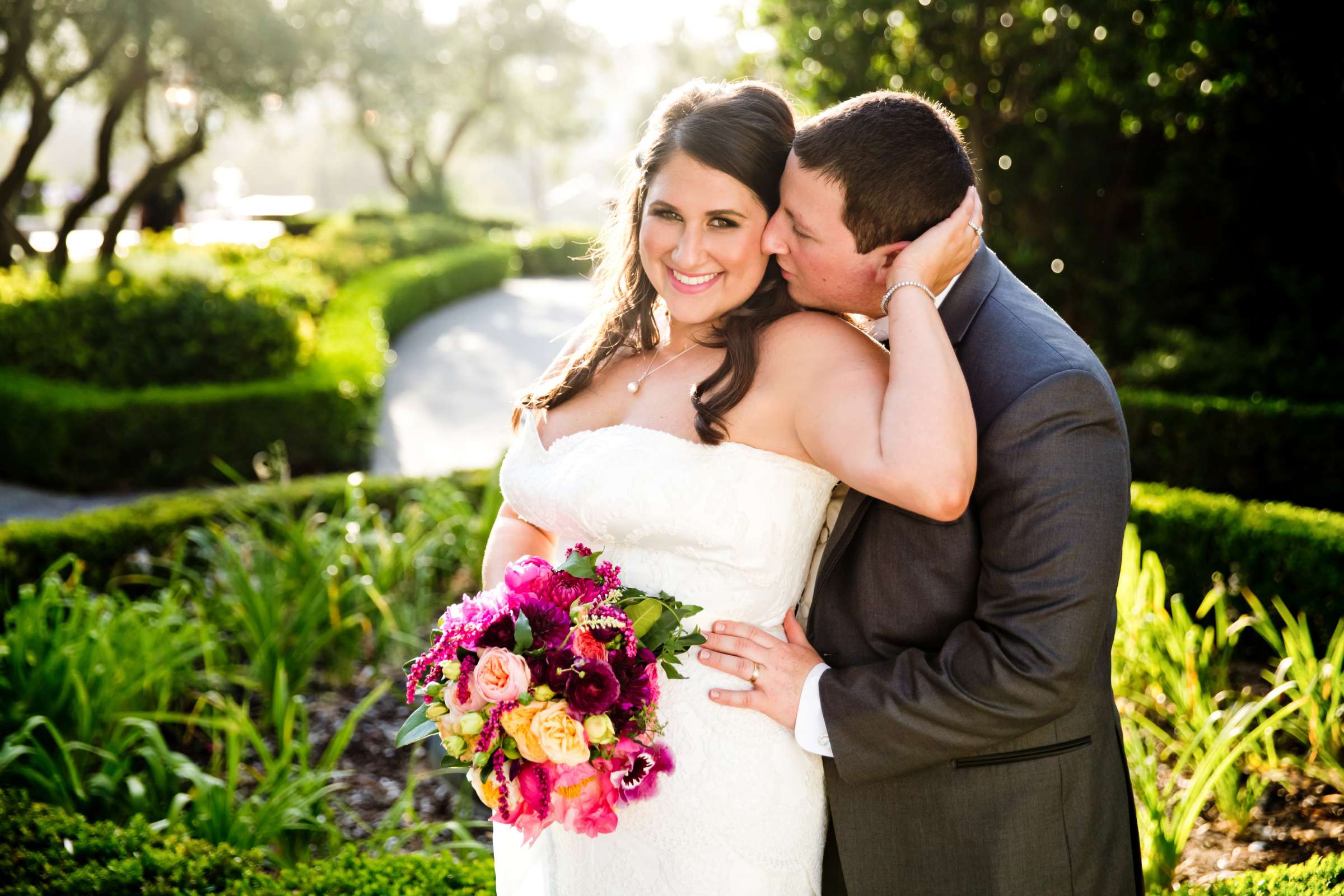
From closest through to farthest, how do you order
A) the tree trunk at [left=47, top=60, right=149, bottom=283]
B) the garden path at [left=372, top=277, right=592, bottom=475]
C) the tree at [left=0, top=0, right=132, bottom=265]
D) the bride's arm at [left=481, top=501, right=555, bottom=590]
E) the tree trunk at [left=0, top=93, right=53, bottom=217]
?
the bride's arm at [left=481, top=501, right=555, bottom=590] < the garden path at [left=372, top=277, right=592, bottom=475] < the tree at [left=0, top=0, right=132, bottom=265] < the tree trunk at [left=47, top=60, right=149, bottom=283] < the tree trunk at [left=0, top=93, right=53, bottom=217]

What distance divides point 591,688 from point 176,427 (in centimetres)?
909

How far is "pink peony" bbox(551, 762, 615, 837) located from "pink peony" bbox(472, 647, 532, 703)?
0.18 meters

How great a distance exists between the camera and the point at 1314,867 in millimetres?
2812

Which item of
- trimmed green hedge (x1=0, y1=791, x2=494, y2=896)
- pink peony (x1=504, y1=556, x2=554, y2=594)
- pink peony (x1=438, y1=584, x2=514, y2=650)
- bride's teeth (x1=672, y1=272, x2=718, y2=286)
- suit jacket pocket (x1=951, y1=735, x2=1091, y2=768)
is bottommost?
trimmed green hedge (x1=0, y1=791, x2=494, y2=896)

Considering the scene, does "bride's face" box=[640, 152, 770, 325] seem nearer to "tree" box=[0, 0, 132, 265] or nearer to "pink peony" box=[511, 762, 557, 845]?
"pink peony" box=[511, 762, 557, 845]

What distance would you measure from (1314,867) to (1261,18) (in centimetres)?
577

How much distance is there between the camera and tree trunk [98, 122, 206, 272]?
52.3 feet

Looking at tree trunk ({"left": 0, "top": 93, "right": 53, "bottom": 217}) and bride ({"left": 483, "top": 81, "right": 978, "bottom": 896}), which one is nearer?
bride ({"left": 483, "top": 81, "right": 978, "bottom": 896})

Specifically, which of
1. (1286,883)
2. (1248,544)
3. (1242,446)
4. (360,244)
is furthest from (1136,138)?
(360,244)

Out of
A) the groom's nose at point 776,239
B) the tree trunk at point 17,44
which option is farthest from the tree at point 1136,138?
the tree trunk at point 17,44

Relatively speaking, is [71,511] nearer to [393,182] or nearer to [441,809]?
[441,809]

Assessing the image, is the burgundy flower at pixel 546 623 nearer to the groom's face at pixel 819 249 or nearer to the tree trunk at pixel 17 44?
the groom's face at pixel 819 249

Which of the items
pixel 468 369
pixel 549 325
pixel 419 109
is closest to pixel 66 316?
pixel 468 369

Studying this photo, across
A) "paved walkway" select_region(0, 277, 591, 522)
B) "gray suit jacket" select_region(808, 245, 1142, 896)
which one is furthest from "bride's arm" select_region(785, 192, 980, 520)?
"paved walkway" select_region(0, 277, 591, 522)
